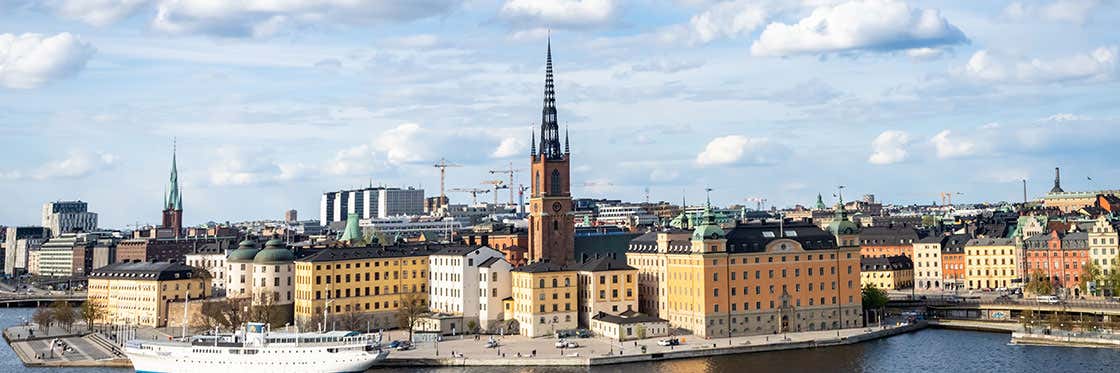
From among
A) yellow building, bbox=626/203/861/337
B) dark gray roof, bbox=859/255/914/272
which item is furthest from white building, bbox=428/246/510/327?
dark gray roof, bbox=859/255/914/272

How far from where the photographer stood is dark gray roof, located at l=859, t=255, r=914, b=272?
175875 millimetres

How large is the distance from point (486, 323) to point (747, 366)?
34903 millimetres

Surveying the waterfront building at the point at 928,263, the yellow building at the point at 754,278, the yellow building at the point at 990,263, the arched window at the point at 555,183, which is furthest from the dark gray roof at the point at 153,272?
the yellow building at the point at 990,263

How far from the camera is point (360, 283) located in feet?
447

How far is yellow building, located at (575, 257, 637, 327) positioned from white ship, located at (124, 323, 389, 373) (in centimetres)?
2849

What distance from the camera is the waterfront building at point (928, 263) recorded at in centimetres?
→ 18225

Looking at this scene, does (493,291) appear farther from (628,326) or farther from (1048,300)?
(1048,300)

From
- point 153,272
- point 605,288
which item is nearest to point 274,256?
point 153,272

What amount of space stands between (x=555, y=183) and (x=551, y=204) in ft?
8.95

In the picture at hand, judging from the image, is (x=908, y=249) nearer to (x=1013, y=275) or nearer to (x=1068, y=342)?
(x=1013, y=275)

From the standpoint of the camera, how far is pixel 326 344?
340 feet

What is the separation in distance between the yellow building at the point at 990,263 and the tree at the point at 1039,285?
32.5 ft

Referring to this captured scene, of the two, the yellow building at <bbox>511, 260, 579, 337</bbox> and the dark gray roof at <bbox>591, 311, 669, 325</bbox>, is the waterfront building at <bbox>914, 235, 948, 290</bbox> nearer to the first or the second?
the dark gray roof at <bbox>591, 311, 669, 325</bbox>

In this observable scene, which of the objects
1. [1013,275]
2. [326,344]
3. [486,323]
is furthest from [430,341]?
[1013,275]
